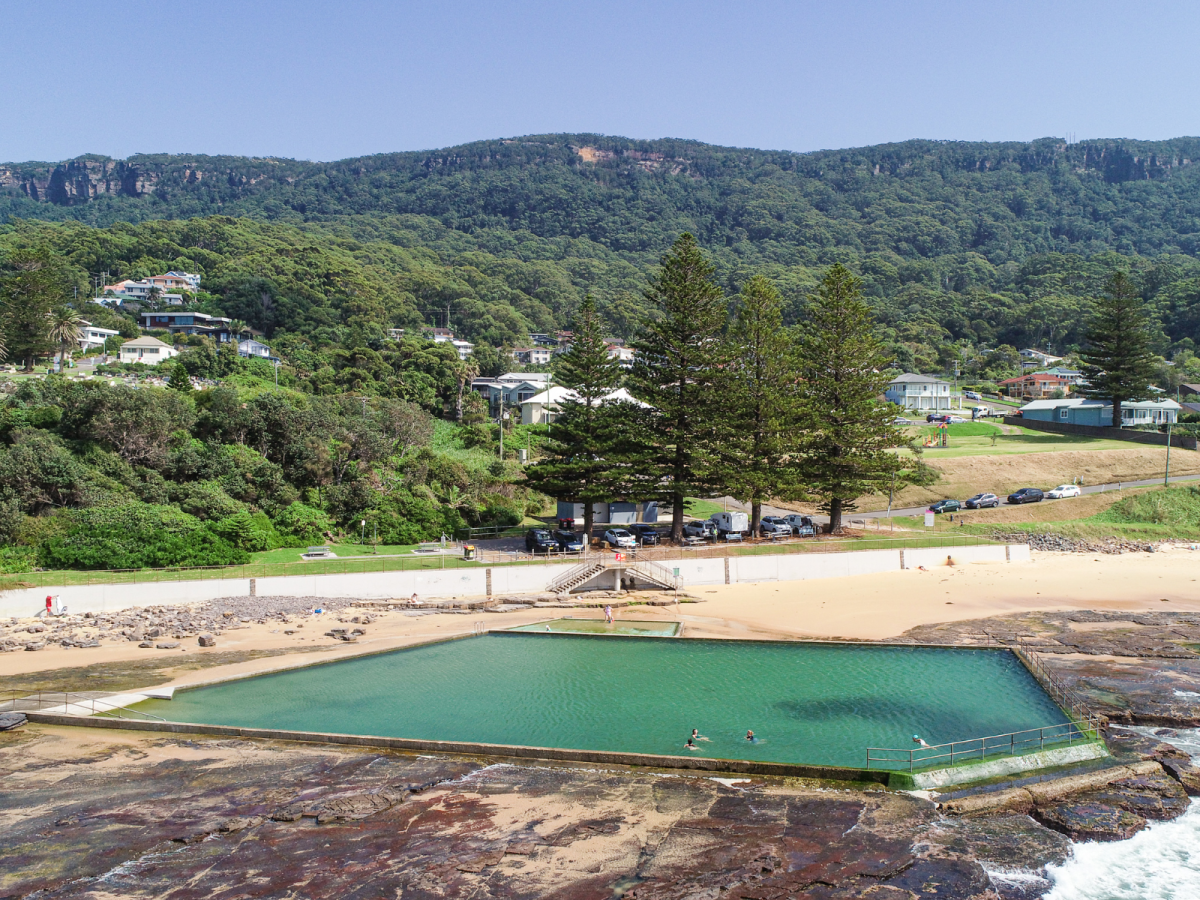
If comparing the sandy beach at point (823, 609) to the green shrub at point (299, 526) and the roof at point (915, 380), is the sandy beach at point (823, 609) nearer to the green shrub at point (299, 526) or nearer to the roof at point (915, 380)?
the green shrub at point (299, 526)

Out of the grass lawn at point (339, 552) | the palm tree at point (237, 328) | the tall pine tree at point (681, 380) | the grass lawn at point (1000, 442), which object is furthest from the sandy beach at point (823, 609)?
the palm tree at point (237, 328)

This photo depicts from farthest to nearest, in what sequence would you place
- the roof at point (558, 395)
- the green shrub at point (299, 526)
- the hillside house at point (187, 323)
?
the hillside house at point (187, 323) < the roof at point (558, 395) < the green shrub at point (299, 526)

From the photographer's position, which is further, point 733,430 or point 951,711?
point 733,430

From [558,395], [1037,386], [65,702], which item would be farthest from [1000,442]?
[65,702]

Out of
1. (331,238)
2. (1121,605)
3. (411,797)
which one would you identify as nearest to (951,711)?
(411,797)

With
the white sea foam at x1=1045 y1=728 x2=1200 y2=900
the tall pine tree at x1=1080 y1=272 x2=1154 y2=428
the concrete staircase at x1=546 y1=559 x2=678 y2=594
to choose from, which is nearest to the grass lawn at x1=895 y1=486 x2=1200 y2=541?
the concrete staircase at x1=546 y1=559 x2=678 y2=594

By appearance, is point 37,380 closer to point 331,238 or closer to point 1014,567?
point 1014,567

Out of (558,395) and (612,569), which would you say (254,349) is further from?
(612,569)
